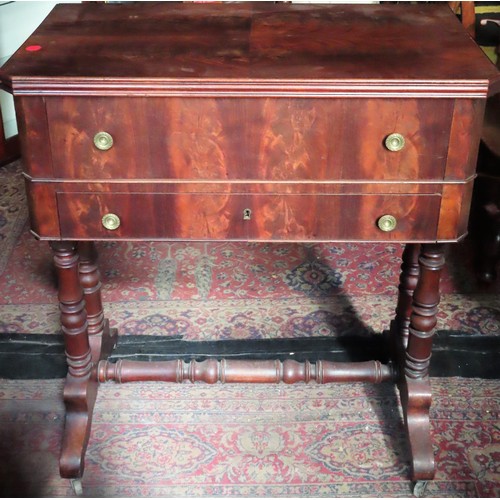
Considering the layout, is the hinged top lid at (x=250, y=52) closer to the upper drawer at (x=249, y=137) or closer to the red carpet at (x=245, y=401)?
the upper drawer at (x=249, y=137)

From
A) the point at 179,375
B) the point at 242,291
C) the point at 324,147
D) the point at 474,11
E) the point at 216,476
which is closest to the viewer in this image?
the point at 324,147

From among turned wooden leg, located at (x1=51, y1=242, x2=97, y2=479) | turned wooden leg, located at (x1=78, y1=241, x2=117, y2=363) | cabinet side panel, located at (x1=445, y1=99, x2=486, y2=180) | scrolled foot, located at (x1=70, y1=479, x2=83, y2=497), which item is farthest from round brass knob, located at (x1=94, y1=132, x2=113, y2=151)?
scrolled foot, located at (x1=70, y1=479, x2=83, y2=497)

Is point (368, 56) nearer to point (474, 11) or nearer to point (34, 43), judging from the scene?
point (34, 43)

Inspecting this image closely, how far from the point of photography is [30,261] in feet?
9.16

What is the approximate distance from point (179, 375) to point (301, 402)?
0.35 meters

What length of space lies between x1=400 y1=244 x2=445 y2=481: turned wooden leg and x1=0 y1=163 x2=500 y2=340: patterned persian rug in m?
0.44

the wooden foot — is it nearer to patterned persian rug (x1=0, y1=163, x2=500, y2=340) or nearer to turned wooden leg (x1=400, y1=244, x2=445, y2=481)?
patterned persian rug (x1=0, y1=163, x2=500, y2=340)

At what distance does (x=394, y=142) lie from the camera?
158cm

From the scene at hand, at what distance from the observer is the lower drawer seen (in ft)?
5.44

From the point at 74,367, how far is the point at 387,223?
876 millimetres

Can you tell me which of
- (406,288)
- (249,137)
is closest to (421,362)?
(406,288)

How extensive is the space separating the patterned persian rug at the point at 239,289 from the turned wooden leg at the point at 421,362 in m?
0.44

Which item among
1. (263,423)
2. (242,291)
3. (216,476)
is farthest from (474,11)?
(216,476)

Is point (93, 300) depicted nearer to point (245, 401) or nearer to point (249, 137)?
point (245, 401)
